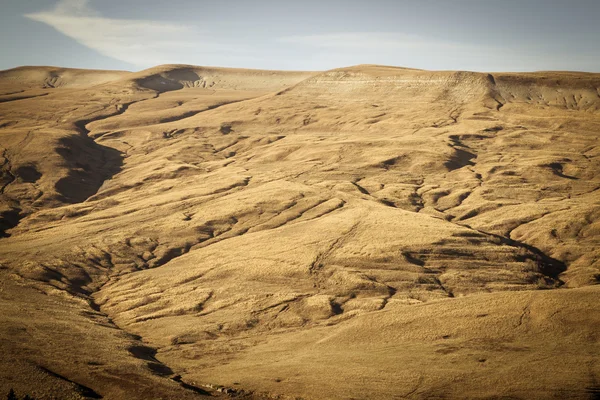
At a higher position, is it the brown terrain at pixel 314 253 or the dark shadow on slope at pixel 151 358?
the brown terrain at pixel 314 253

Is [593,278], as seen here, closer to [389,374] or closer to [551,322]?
[551,322]

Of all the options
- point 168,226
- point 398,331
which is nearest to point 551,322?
point 398,331

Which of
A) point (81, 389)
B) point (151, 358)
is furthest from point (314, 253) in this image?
point (81, 389)

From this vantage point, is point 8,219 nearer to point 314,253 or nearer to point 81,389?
point 314,253

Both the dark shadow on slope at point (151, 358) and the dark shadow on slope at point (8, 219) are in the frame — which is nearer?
the dark shadow on slope at point (151, 358)

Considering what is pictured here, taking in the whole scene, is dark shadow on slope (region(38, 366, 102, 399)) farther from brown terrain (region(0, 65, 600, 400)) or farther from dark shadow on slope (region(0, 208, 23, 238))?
dark shadow on slope (region(0, 208, 23, 238))

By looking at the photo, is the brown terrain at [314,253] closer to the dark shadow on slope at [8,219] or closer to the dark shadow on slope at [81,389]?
the dark shadow on slope at [81,389]

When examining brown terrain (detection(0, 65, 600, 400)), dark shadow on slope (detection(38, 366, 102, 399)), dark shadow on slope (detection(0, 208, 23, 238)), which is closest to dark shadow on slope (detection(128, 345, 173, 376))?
brown terrain (detection(0, 65, 600, 400))

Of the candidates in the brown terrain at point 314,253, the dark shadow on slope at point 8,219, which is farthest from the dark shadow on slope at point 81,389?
the dark shadow on slope at point 8,219
